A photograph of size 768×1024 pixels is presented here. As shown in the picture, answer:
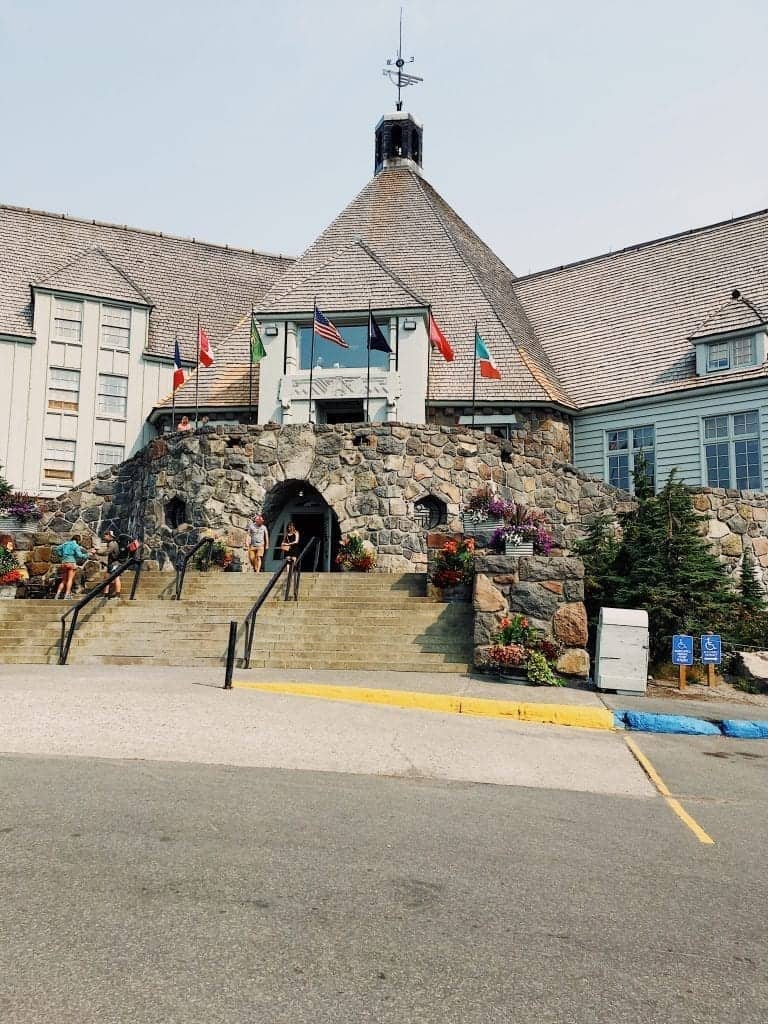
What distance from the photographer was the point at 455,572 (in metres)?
16.9

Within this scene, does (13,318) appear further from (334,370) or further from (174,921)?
(174,921)

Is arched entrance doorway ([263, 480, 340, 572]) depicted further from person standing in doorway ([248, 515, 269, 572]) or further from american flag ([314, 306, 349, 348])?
american flag ([314, 306, 349, 348])

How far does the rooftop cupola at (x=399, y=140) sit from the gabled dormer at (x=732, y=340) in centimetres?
1652

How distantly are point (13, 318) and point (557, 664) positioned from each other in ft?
76.4

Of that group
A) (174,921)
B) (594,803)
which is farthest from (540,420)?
(174,921)

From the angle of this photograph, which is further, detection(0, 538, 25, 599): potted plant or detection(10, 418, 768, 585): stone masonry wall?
detection(10, 418, 768, 585): stone masonry wall

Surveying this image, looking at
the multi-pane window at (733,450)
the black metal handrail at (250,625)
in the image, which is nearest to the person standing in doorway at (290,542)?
the black metal handrail at (250,625)

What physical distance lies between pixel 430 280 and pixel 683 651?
19.6m

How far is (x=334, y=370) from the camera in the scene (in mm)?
25219

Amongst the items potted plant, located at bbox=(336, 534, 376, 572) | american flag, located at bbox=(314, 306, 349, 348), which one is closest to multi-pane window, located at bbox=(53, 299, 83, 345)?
american flag, located at bbox=(314, 306, 349, 348)

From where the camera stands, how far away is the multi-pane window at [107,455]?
94.3 ft

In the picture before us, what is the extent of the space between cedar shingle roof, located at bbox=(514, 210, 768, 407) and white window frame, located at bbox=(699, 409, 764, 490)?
0.97 meters

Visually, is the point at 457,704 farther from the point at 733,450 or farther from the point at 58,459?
the point at 58,459

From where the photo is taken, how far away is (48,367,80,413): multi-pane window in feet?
93.7
